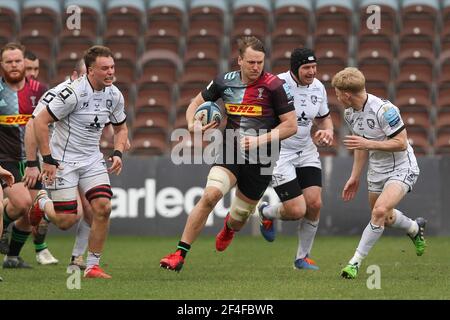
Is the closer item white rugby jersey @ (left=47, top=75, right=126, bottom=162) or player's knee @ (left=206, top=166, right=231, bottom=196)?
player's knee @ (left=206, top=166, right=231, bottom=196)

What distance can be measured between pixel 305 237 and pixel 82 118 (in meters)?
2.76

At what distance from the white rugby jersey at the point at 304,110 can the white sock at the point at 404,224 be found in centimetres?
117

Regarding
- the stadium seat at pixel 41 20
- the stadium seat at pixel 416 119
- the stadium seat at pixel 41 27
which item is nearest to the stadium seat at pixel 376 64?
the stadium seat at pixel 416 119

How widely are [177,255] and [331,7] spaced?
10924mm

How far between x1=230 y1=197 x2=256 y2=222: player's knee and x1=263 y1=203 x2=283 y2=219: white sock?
0.95m

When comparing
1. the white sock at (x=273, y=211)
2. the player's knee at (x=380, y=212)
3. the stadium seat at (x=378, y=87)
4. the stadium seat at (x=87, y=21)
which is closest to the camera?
the player's knee at (x=380, y=212)

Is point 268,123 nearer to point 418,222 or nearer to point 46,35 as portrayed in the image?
point 418,222

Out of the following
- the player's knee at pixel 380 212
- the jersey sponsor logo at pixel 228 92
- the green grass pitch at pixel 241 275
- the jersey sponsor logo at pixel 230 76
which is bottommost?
the green grass pitch at pixel 241 275

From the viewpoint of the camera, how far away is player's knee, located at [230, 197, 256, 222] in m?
10.3

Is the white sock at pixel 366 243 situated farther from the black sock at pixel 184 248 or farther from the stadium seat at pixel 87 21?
the stadium seat at pixel 87 21

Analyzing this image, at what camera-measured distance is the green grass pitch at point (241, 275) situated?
830cm

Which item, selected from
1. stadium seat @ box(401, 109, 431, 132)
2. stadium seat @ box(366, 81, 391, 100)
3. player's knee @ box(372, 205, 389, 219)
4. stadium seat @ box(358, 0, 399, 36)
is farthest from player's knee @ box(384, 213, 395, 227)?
stadium seat @ box(358, 0, 399, 36)

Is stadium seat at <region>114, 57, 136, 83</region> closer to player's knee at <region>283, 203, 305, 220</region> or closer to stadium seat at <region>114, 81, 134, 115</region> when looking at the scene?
stadium seat at <region>114, 81, 134, 115</region>

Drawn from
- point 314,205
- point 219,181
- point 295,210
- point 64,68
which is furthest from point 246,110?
point 64,68
